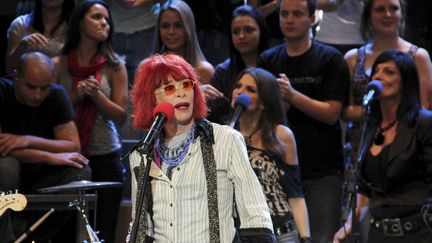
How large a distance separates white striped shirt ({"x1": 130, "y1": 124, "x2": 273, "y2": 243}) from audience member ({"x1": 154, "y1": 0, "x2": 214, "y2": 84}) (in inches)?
95.2

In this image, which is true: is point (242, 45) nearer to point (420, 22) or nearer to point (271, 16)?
point (271, 16)

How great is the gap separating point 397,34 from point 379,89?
1.07 meters

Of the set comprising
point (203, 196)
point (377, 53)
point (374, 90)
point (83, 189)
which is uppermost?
point (377, 53)

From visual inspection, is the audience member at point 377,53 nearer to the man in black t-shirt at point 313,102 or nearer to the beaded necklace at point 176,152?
the man in black t-shirt at point 313,102

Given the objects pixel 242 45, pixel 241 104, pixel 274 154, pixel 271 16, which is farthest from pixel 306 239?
pixel 271 16

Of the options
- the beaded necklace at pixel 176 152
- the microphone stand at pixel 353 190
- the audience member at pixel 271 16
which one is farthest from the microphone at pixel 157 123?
the audience member at pixel 271 16

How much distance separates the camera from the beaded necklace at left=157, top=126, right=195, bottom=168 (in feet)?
11.9

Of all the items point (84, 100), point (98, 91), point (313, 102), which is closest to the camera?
point (313, 102)

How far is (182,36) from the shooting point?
6.04 metres

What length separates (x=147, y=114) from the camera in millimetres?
3725

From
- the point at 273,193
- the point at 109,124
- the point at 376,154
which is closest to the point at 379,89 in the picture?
the point at 376,154

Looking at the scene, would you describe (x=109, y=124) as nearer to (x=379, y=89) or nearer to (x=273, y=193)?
(x=273, y=193)

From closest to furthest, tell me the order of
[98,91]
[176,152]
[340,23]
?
[176,152] < [98,91] < [340,23]

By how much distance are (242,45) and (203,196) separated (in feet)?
8.56
